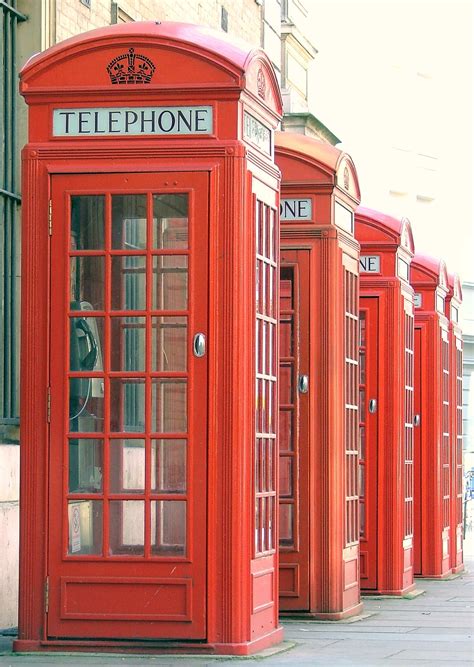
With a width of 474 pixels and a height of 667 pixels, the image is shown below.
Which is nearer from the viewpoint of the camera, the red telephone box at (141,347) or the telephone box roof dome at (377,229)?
the red telephone box at (141,347)

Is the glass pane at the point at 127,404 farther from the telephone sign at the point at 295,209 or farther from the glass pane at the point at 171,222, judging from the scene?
the telephone sign at the point at 295,209

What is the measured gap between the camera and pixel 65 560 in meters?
8.03

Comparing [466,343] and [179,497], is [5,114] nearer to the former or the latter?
[179,497]

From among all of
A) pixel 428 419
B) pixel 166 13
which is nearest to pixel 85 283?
pixel 166 13

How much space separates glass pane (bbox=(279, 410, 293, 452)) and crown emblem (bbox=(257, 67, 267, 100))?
Result: 8.34ft

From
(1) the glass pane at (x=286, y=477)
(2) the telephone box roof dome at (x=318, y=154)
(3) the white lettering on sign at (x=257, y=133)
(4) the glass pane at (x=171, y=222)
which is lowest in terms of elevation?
(1) the glass pane at (x=286, y=477)

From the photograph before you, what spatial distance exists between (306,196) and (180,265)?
2546 mm

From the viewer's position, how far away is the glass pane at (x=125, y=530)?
7973 mm

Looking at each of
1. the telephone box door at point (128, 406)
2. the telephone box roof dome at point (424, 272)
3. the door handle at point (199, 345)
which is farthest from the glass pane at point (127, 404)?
the telephone box roof dome at point (424, 272)

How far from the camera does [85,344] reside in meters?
8.15

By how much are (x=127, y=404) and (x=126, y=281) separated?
0.58 m

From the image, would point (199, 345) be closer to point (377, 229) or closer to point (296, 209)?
point (296, 209)

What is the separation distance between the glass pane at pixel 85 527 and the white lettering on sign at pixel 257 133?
1.89m

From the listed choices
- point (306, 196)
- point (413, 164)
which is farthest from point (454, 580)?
point (413, 164)
